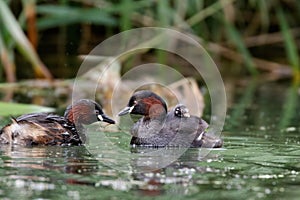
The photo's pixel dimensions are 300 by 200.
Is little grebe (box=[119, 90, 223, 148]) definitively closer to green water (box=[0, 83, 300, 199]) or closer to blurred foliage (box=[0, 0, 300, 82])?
green water (box=[0, 83, 300, 199])

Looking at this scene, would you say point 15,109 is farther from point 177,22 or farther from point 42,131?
point 177,22

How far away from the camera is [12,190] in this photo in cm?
524

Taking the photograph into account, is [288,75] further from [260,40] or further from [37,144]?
[37,144]

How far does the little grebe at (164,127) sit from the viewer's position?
7301 mm

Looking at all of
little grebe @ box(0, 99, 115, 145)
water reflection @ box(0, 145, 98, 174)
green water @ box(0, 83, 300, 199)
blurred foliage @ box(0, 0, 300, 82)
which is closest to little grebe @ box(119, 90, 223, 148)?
green water @ box(0, 83, 300, 199)

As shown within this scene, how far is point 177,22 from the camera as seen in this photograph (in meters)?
11.7

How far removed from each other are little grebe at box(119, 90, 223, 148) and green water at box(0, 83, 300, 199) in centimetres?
18

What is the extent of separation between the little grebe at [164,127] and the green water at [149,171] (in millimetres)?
183

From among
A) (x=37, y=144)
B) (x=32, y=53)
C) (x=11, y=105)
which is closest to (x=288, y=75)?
(x=32, y=53)

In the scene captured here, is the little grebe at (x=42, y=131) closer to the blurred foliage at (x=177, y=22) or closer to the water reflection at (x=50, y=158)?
the water reflection at (x=50, y=158)

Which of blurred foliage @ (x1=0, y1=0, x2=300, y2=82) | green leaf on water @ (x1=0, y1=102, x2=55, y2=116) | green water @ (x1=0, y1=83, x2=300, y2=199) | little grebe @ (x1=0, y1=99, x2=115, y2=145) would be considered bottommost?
green water @ (x1=0, y1=83, x2=300, y2=199)

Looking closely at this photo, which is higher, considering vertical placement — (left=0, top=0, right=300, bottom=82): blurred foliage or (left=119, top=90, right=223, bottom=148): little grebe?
(left=0, top=0, right=300, bottom=82): blurred foliage

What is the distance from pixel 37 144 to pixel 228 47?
8.29m

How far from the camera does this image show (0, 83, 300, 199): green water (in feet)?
17.3
